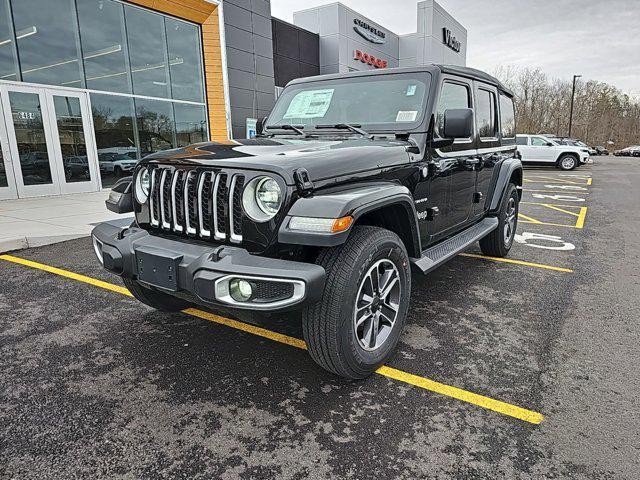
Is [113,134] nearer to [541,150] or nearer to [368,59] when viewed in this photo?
[368,59]

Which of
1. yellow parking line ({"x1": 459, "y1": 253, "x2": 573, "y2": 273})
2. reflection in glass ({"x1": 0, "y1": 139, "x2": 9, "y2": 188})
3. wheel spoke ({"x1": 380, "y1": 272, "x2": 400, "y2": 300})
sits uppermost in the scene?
reflection in glass ({"x1": 0, "y1": 139, "x2": 9, "y2": 188})

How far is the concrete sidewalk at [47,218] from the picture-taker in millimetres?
5937

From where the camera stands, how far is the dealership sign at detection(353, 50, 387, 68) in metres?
24.2

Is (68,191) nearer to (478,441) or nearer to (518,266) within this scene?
(518,266)

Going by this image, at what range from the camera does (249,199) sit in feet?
7.65

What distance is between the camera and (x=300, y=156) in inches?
97.9

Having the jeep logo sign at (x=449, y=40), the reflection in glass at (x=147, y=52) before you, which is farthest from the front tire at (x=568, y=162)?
the reflection in glass at (x=147, y=52)

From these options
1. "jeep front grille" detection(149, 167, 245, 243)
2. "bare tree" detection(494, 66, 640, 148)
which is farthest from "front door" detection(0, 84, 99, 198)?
"bare tree" detection(494, 66, 640, 148)

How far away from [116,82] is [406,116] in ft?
36.9

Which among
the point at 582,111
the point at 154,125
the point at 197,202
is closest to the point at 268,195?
the point at 197,202

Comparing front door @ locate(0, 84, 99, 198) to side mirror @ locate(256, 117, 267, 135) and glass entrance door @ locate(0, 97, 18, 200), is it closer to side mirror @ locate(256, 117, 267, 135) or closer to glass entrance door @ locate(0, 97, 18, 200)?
glass entrance door @ locate(0, 97, 18, 200)

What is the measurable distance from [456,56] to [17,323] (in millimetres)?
35770

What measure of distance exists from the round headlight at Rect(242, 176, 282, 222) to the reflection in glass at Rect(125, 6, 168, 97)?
1208 centimetres

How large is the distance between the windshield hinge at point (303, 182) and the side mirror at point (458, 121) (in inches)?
54.7
